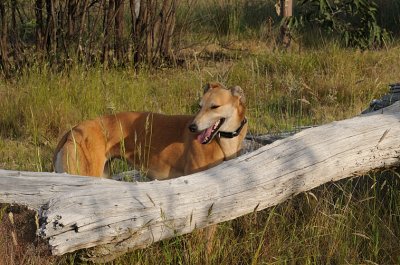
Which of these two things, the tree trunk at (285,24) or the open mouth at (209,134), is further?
the tree trunk at (285,24)

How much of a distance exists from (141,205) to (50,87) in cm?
439

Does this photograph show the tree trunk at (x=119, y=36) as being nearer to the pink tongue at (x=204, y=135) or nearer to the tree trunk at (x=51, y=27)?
the tree trunk at (x=51, y=27)

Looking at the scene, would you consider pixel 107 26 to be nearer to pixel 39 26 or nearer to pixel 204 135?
pixel 39 26

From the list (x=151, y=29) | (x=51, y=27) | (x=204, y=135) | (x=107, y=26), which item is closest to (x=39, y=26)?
(x=51, y=27)

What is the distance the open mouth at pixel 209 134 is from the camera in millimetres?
5043

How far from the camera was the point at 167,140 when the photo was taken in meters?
5.38

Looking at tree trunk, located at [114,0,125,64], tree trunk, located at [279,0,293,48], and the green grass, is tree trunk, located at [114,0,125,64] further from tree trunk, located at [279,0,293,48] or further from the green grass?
tree trunk, located at [279,0,293,48]

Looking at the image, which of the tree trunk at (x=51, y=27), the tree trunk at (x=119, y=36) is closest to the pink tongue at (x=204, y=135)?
A: the tree trunk at (x=51, y=27)

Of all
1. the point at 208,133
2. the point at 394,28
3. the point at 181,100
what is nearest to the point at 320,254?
the point at 208,133

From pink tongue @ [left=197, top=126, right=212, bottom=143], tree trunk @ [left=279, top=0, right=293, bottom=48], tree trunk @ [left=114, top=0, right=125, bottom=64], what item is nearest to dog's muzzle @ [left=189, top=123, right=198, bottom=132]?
pink tongue @ [left=197, top=126, right=212, bottom=143]

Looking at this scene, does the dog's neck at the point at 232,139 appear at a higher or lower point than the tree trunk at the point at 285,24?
higher

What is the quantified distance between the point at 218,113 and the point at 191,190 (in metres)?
1.44

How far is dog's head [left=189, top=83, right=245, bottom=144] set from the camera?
4980mm

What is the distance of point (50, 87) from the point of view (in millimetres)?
7594
